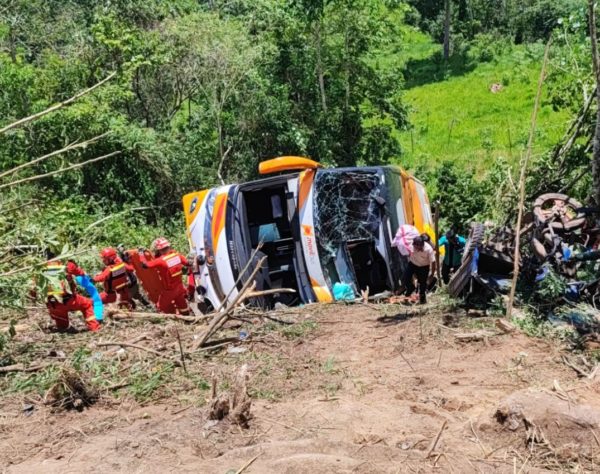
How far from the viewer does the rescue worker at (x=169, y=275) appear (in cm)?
809

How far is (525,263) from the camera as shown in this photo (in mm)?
6750

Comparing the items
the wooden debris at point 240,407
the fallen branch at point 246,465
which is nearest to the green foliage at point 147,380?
the wooden debris at point 240,407

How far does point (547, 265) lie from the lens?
6.02m

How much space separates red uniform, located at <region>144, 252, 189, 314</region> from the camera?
8086mm

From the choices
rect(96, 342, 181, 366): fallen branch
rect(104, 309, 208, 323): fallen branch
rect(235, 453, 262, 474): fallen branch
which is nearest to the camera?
rect(235, 453, 262, 474): fallen branch

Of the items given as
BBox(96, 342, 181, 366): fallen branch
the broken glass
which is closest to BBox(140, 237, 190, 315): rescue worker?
the broken glass

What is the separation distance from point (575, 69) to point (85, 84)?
9.89 m

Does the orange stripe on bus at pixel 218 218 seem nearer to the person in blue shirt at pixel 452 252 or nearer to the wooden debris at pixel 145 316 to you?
the wooden debris at pixel 145 316

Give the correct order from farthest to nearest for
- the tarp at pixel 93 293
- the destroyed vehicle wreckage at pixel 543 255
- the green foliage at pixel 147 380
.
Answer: the tarp at pixel 93 293
the destroyed vehicle wreckage at pixel 543 255
the green foliage at pixel 147 380

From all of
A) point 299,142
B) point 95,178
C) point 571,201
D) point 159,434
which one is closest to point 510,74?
point 299,142

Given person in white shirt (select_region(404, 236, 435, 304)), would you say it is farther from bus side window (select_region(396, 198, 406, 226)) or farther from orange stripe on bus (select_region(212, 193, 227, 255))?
orange stripe on bus (select_region(212, 193, 227, 255))

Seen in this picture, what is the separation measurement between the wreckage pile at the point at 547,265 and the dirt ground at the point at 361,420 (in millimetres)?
649

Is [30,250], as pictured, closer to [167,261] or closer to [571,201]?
[167,261]

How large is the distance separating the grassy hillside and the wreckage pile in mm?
8716
